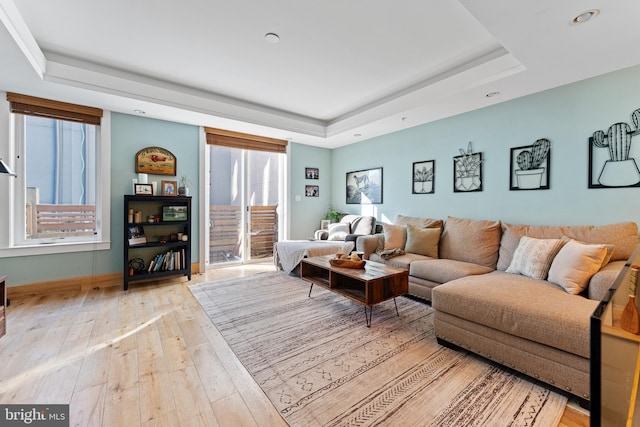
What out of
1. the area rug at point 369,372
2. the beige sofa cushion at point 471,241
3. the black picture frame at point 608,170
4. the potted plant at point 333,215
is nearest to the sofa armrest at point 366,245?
the beige sofa cushion at point 471,241

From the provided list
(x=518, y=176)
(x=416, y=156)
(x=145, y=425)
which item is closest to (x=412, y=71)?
(x=416, y=156)

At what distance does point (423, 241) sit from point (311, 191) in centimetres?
279

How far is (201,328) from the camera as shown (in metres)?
2.43

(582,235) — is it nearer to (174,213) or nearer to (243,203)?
(243,203)

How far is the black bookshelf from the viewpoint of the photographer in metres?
3.57

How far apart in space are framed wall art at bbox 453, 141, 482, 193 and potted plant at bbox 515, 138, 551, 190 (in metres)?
0.43

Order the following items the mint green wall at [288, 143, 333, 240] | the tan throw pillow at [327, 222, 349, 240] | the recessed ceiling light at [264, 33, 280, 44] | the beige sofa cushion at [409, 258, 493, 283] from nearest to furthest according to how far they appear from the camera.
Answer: the recessed ceiling light at [264, 33, 280, 44] → the beige sofa cushion at [409, 258, 493, 283] → the tan throw pillow at [327, 222, 349, 240] → the mint green wall at [288, 143, 333, 240]

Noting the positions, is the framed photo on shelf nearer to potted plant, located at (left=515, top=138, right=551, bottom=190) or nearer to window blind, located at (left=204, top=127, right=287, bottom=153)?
window blind, located at (left=204, top=127, right=287, bottom=153)

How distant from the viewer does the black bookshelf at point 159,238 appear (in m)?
3.57

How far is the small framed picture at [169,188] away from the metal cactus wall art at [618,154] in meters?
5.04

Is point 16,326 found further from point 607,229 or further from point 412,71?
point 607,229

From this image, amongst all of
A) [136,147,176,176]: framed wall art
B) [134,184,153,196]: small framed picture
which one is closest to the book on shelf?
[134,184,153,196]: small framed picture

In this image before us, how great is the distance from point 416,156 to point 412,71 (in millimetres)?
1440

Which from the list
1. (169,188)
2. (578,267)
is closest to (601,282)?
(578,267)
